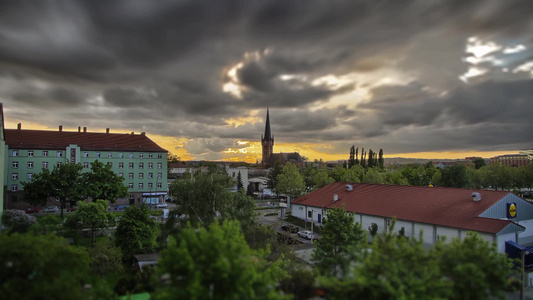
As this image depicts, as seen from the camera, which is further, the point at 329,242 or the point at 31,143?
the point at 31,143

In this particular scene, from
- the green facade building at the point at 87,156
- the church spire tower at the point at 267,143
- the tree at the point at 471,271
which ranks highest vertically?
the church spire tower at the point at 267,143

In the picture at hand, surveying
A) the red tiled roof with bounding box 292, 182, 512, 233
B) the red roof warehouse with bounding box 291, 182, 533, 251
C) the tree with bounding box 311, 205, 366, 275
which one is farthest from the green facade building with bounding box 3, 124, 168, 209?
the tree with bounding box 311, 205, 366, 275

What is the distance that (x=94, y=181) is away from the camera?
4700cm

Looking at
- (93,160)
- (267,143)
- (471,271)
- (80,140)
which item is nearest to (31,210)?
(93,160)

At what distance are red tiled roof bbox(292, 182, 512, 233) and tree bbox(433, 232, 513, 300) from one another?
20153mm

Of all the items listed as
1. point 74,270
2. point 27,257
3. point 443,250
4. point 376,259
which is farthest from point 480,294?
point 27,257

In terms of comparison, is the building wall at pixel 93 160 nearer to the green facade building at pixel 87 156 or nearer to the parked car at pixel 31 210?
the green facade building at pixel 87 156

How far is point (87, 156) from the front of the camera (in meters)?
61.4

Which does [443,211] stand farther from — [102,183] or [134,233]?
[102,183]

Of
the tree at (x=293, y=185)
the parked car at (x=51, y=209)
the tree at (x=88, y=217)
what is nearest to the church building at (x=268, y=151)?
the tree at (x=293, y=185)

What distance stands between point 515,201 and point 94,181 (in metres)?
53.4

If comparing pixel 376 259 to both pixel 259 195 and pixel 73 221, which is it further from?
pixel 259 195

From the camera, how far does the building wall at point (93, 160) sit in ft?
184

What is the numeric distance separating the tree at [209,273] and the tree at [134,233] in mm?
18414
